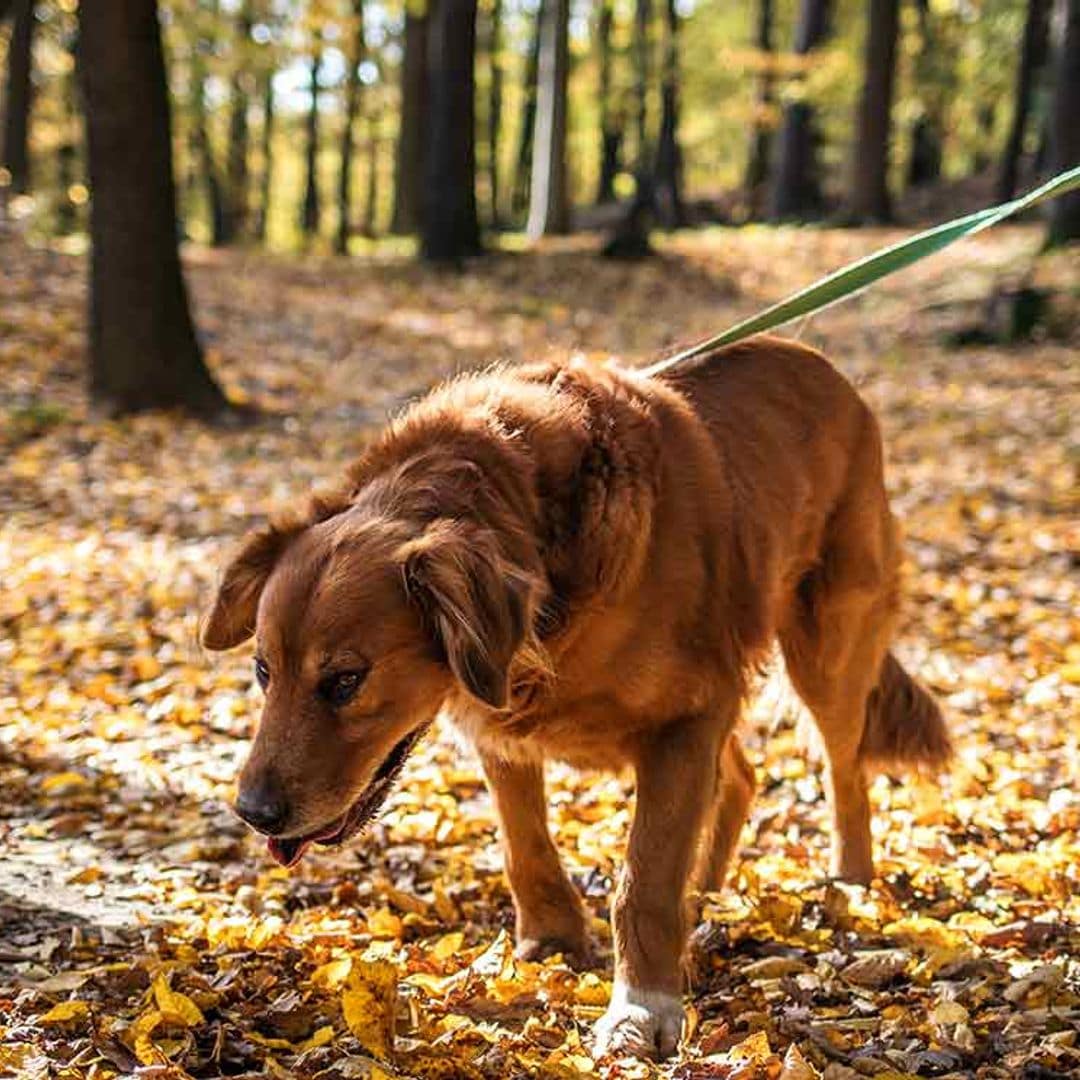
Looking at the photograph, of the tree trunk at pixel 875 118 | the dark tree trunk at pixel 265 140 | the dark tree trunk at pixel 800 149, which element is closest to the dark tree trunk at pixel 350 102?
the dark tree trunk at pixel 265 140

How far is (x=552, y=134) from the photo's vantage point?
74.7 feet

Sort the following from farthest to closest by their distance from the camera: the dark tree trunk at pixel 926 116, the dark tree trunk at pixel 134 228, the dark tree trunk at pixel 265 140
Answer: the dark tree trunk at pixel 265 140 < the dark tree trunk at pixel 926 116 < the dark tree trunk at pixel 134 228

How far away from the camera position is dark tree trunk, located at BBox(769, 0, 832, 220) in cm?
2536

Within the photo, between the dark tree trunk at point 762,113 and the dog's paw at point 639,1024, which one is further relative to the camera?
the dark tree trunk at point 762,113

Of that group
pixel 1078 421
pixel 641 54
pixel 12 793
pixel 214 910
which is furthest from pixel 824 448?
pixel 641 54

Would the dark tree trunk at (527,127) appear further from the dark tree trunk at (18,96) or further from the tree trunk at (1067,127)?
the tree trunk at (1067,127)

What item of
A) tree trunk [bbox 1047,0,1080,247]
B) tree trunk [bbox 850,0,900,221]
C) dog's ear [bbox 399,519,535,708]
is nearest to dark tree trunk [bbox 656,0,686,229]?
tree trunk [bbox 850,0,900,221]

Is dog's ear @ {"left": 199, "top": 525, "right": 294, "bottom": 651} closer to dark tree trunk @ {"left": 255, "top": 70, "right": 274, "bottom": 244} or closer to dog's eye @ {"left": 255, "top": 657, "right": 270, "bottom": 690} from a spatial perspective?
dog's eye @ {"left": 255, "top": 657, "right": 270, "bottom": 690}

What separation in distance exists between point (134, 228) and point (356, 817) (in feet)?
29.8

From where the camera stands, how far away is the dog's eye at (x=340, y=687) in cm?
320

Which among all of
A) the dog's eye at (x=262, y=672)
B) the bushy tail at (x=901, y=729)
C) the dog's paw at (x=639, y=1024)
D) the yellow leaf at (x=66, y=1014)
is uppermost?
the dog's eye at (x=262, y=672)

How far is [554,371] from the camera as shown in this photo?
3.95m

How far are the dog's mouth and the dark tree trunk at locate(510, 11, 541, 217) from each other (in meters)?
30.9

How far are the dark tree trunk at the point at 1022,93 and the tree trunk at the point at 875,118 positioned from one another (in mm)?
1962
